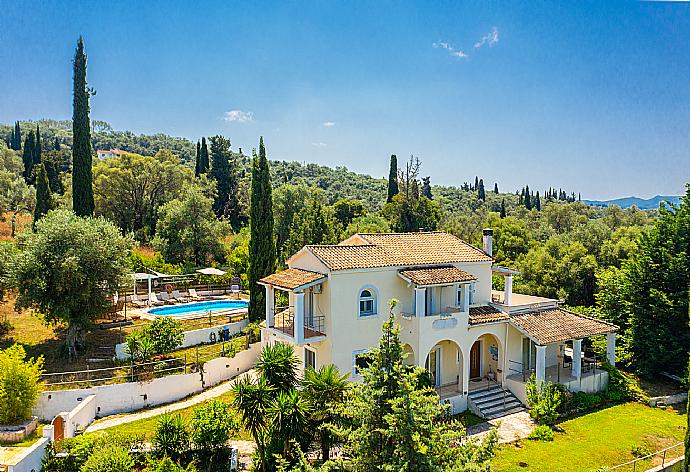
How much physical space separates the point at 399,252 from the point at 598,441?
38.6ft

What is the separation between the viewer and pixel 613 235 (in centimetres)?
4016

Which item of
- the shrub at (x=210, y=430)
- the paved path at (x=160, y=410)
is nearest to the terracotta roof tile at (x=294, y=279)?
the paved path at (x=160, y=410)

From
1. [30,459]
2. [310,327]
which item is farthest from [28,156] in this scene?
[30,459]

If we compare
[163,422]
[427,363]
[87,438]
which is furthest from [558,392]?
[87,438]

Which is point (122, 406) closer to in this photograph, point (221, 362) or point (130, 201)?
point (221, 362)

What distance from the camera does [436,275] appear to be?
72.9 ft

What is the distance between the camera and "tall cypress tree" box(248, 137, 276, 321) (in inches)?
1198

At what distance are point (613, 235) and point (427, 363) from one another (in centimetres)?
2619

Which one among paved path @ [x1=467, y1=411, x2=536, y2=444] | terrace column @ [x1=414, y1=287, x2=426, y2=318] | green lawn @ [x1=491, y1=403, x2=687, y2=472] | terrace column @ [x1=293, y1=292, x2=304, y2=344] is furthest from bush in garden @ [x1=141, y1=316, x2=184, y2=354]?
green lawn @ [x1=491, y1=403, x2=687, y2=472]

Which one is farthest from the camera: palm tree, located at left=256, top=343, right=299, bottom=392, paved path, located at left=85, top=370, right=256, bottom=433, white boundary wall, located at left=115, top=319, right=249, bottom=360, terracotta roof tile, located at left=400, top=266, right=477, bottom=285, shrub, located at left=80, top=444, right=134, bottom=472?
white boundary wall, located at left=115, top=319, right=249, bottom=360

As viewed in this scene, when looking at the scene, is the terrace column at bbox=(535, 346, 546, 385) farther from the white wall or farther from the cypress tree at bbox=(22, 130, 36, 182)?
the cypress tree at bbox=(22, 130, 36, 182)

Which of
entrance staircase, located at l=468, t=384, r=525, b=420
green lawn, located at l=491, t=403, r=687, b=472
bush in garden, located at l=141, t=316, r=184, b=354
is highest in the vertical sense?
bush in garden, located at l=141, t=316, r=184, b=354

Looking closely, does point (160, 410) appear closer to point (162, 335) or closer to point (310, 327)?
point (162, 335)

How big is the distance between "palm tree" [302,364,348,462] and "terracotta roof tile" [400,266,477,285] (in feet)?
22.7
